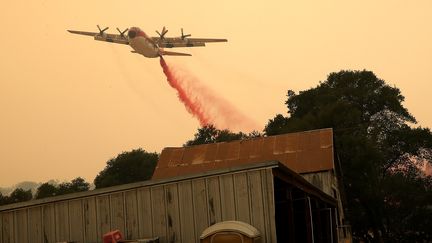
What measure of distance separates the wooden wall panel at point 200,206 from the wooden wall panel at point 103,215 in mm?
2221

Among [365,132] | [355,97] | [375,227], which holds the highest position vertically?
[355,97]

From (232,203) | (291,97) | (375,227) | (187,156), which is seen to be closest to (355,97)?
(291,97)

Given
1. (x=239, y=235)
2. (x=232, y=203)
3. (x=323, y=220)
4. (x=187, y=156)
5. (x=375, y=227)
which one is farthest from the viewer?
(x=375, y=227)

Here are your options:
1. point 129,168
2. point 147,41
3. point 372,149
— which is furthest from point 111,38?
point 129,168

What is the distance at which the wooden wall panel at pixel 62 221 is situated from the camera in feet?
42.8

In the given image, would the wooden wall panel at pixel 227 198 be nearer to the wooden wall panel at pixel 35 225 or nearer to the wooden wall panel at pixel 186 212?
the wooden wall panel at pixel 186 212

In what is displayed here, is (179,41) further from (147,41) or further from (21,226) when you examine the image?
(21,226)

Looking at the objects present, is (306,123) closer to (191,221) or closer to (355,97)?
(355,97)

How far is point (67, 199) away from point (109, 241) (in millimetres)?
1842

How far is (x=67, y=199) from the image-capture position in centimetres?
1301

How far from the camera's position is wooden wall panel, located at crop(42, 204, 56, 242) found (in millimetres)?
13117

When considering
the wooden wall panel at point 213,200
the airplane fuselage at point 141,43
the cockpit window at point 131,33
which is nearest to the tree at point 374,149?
A: the airplane fuselage at point 141,43

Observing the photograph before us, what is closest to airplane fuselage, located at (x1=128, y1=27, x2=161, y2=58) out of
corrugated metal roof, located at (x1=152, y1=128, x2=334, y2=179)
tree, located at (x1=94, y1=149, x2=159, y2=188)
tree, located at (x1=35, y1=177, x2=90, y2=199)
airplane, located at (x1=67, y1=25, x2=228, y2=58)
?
Answer: airplane, located at (x1=67, y1=25, x2=228, y2=58)

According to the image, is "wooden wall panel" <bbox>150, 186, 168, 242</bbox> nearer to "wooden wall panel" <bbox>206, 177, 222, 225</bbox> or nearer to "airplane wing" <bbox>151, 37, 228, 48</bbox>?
"wooden wall panel" <bbox>206, 177, 222, 225</bbox>
